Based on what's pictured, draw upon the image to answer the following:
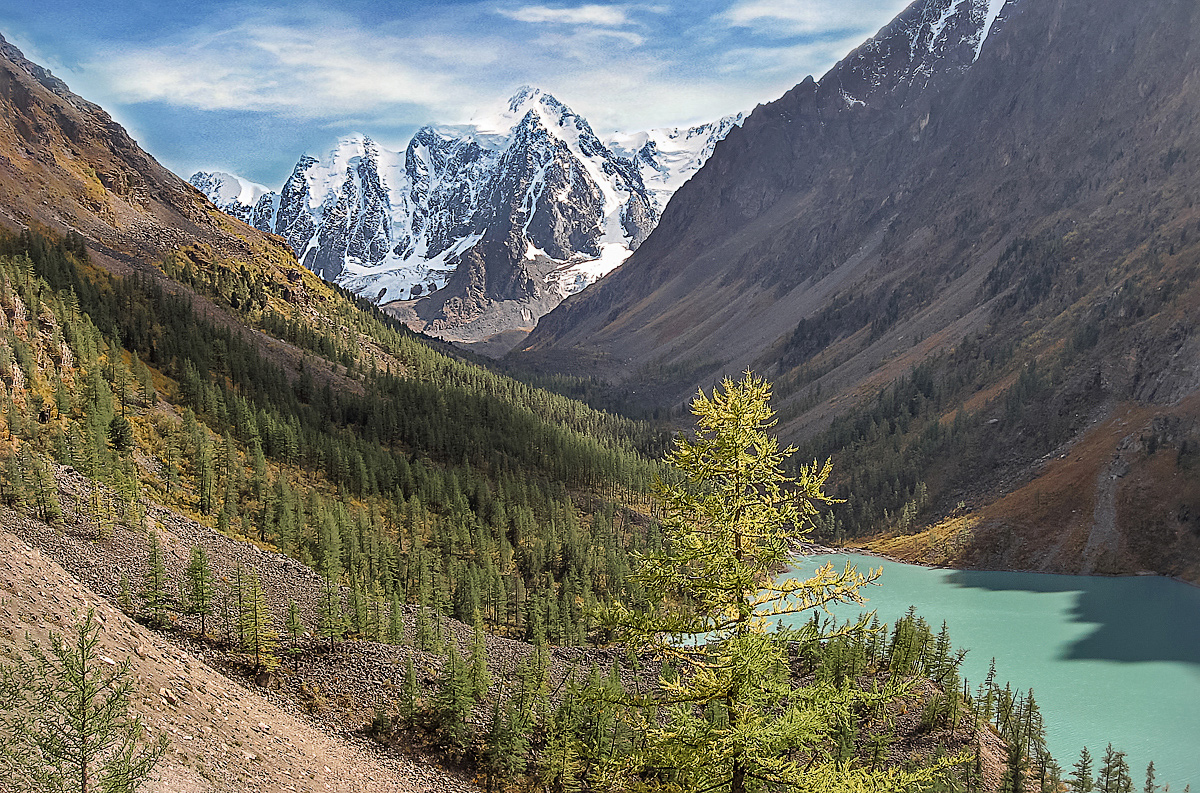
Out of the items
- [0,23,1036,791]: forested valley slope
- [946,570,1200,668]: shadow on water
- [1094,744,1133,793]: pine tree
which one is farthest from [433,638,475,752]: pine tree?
[946,570,1200,668]: shadow on water

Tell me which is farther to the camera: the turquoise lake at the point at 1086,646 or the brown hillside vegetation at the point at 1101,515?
the brown hillside vegetation at the point at 1101,515

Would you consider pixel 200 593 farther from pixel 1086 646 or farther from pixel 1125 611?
pixel 1125 611

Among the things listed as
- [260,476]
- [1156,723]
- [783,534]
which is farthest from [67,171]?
[1156,723]

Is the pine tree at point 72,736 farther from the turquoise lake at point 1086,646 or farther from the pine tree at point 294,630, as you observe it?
the turquoise lake at point 1086,646

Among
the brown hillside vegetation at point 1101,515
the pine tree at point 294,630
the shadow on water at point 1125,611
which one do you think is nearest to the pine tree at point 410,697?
the pine tree at point 294,630

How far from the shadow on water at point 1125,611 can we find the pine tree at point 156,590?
2990 inches

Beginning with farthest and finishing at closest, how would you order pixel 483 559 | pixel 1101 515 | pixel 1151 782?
pixel 1101 515, pixel 483 559, pixel 1151 782

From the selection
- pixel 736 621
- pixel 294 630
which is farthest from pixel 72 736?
pixel 294 630

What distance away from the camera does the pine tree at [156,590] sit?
35750 millimetres

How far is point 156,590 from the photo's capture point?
1425 inches

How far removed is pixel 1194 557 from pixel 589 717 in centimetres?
9393

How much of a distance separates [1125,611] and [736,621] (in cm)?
9447

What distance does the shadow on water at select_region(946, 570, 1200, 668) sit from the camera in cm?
7200

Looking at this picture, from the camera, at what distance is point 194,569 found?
3766 centimetres
